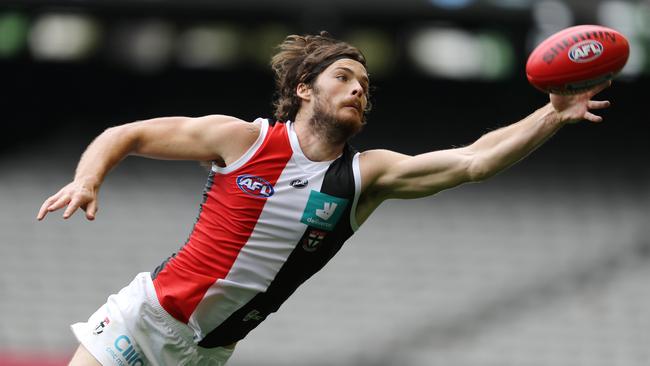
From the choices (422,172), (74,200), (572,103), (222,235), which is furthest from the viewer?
(222,235)

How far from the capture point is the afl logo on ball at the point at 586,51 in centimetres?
450

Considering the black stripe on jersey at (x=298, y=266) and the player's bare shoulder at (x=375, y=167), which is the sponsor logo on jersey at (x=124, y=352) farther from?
the player's bare shoulder at (x=375, y=167)

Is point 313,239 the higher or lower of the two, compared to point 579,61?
lower

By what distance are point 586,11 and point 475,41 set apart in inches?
81.7

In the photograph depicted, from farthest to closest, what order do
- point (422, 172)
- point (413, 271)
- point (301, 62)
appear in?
point (413, 271) → point (301, 62) → point (422, 172)

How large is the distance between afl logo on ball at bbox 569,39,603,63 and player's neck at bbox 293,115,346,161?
1223 millimetres

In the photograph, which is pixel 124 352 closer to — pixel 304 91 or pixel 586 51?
pixel 304 91

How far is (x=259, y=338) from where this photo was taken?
13172 millimetres

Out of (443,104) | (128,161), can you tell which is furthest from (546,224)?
(128,161)

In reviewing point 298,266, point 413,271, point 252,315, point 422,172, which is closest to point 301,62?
point 422,172

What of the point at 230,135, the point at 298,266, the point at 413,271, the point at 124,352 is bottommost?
the point at 413,271

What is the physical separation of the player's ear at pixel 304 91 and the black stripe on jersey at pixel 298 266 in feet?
1.19

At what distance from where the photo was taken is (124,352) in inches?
196

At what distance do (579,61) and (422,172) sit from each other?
35.9 inches
